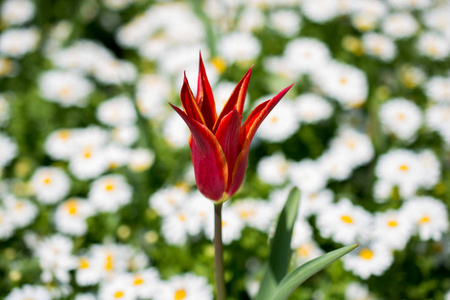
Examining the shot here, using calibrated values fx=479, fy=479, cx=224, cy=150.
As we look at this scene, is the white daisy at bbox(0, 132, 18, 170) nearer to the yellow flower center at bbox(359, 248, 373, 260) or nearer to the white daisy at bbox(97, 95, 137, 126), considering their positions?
the white daisy at bbox(97, 95, 137, 126)

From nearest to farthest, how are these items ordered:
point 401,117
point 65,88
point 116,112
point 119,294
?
point 119,294 → point 401,117 → point 116,112 → point 65,88

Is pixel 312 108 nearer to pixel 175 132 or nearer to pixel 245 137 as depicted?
pixel 175 132

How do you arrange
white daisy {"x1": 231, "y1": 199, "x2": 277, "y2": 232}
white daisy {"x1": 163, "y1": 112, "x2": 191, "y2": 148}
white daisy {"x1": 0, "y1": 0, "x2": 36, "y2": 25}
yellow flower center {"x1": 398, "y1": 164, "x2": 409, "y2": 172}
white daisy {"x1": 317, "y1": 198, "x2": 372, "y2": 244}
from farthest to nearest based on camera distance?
white daisy {"x1": 0, "y1": 0, "x2": 36, "y2": 25}, white daisy {"x1": 163, "y1": 112, "x2": 191, "y2": 148}, yellow flower center {"x1": 398, "y1": 164, "x2": 409, "y2": 172}, white daisy {"x1": 231, "y1": 199, "x2": 277, "y2": 232}, white daisy {"x1": 317, "y1": 198, "x2": 372, "y2": 244}

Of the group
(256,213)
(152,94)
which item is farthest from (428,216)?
(152,94)

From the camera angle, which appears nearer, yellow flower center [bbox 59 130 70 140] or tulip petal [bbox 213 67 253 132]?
tulip petal [bbox 213 67 253 132]

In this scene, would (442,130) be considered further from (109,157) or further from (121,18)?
(121,18)

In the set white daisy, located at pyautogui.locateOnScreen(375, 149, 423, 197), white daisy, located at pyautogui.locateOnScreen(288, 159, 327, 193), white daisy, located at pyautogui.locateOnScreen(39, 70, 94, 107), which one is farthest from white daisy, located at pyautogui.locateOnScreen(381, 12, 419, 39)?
white daisy, located at pyautogui.locateOnScreen(39, 70, 94, 107)

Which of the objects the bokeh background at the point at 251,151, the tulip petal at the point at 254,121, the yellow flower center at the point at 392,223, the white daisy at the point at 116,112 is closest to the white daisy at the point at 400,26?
the bokeh background at the point at 251,151
